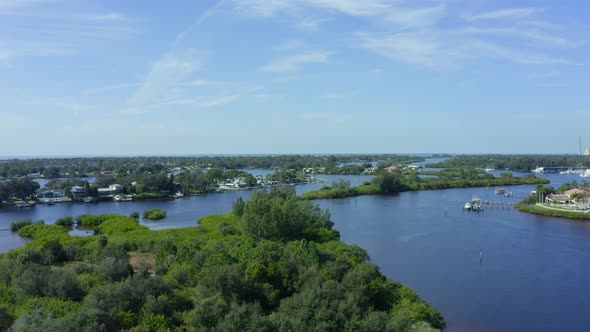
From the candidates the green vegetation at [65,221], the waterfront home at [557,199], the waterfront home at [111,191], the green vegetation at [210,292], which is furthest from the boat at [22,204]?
the waterfront home at [557,199]

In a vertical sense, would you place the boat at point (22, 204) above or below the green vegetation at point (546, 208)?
below

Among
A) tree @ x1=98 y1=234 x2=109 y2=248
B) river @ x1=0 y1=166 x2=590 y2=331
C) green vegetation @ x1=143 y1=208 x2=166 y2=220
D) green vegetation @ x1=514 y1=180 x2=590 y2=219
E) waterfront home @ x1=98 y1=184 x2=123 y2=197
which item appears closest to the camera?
river @ x1=0 y1=166 x2=590 y2=331

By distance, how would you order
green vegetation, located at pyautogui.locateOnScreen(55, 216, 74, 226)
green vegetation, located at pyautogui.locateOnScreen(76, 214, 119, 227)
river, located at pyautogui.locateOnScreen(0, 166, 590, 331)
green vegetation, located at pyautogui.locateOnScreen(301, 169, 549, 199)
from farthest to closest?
green vegetation, located at pyautogui.locateOnScreen(301, 169, 549, 199)
green vegetation, located at pyautogui.locateOnScreen(55, 216, 74, 226)
green vegetation, located at pyautogui.locateOnScreen(76, 214, 119, 227)
river, located at pyautogui.locateOnScreen(0, 166, 590, 331)

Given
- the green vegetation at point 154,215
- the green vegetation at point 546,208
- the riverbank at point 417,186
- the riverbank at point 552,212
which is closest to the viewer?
the riverbank at point 552,212

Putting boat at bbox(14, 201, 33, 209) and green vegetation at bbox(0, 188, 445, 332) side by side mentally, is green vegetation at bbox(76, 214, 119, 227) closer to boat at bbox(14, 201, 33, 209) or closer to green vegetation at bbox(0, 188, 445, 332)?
green vegetation at bbox(0, 188, 445, 332)

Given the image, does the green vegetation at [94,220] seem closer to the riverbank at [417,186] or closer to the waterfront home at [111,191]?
the waterfront home at [111,191]

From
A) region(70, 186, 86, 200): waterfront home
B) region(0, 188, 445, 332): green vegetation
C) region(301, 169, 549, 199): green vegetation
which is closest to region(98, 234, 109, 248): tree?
region(0, 188, 445, 332): green vegetation

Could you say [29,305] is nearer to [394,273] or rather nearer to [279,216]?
[279,216]
